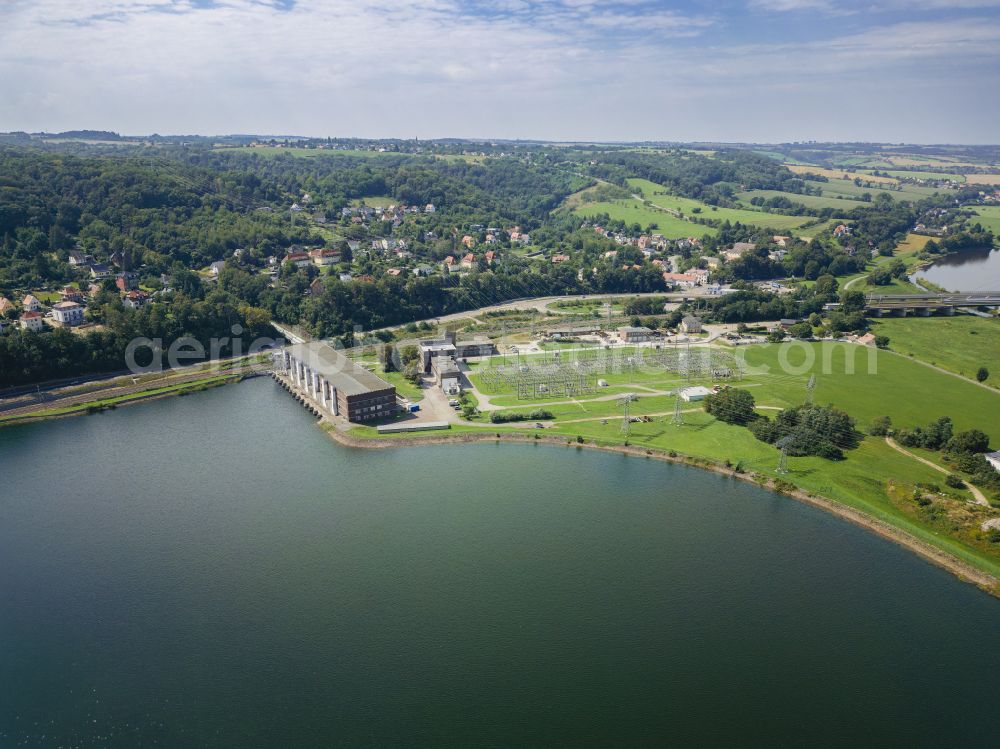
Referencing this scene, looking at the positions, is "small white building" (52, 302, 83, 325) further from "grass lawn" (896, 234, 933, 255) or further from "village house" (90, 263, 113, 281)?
"grass lawn" (896, 234, 933, 255)

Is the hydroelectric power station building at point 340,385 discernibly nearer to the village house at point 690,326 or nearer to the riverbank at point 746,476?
the riverbank at point 746,476

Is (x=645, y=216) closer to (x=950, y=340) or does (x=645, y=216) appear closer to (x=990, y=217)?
(x=950, y=340)

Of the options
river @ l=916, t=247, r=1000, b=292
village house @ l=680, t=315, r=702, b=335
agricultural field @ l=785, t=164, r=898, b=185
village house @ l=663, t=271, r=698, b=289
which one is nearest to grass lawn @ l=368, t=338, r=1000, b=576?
village house @ l=680, t=315, r=702, b=335

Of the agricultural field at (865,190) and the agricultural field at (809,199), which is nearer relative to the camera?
the agricultural field at (809,199)

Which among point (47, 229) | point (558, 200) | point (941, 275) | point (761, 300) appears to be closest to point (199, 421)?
point (47, 229)

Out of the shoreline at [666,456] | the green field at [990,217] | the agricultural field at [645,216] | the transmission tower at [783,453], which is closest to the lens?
the shoreline at [666,456]

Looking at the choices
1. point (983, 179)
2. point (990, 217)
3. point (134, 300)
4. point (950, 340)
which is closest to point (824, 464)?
point (950, 340)

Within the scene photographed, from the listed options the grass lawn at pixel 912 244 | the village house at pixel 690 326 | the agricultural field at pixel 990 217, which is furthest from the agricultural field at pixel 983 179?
the village house at pixel 690 326

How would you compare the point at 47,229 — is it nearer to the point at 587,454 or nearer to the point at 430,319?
the point at 430,319
